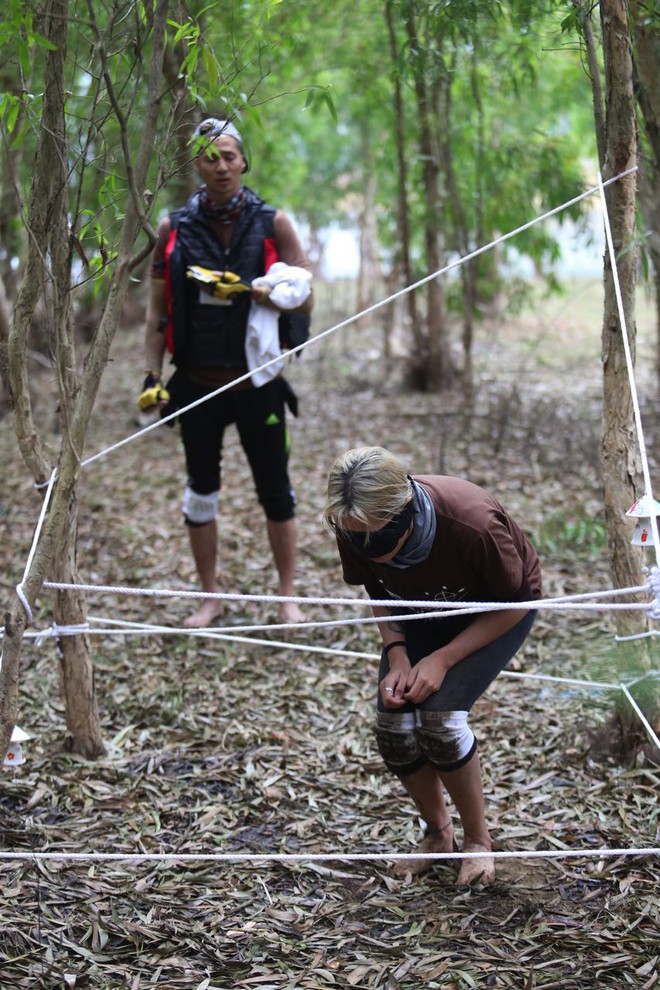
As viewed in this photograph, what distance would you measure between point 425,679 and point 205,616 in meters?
1.80

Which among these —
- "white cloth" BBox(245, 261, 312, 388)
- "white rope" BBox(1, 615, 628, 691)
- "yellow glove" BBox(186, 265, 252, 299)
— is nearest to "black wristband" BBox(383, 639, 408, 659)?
"white rope" BBox(1, 615, 628, 691)

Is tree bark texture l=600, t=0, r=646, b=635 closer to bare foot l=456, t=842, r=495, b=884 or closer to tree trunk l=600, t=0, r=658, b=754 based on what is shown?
tree trunk l=600, t=0, r=658, b=754

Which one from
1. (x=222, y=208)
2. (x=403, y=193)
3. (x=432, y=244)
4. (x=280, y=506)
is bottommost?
(x=280, y=506)

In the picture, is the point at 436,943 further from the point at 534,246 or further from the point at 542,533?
the point at 534,246

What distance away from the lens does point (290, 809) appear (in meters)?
2.83

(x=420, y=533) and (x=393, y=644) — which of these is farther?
(x=393, y=644)

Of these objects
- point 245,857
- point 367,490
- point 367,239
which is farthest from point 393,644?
point 367,239

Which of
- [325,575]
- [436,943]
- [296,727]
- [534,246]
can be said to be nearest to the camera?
[436,943]

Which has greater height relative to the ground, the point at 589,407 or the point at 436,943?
the point at 589,407

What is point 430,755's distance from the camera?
227 cm

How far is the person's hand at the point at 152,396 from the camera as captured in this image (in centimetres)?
331

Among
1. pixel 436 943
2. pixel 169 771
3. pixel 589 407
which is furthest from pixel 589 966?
pixel 589 407

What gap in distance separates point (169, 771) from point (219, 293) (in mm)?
1605

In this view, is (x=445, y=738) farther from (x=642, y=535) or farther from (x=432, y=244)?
(x=432, y=244)
